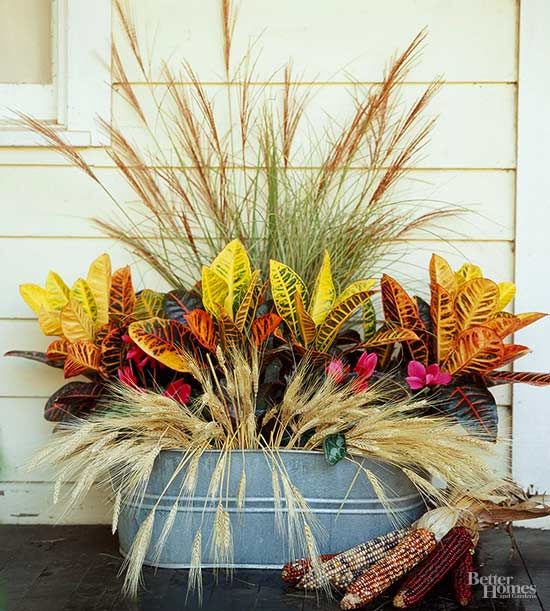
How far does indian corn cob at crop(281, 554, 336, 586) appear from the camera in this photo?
209 centimetres

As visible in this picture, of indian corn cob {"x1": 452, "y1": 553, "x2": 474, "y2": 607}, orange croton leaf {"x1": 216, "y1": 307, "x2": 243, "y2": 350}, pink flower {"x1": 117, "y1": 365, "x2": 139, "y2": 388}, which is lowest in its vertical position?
indian corn cob {"x1": 452, "y1": 553, "x2": 474, "y2": 607}

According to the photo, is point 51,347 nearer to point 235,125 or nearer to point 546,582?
point 235,125

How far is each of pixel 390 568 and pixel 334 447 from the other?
293 mm

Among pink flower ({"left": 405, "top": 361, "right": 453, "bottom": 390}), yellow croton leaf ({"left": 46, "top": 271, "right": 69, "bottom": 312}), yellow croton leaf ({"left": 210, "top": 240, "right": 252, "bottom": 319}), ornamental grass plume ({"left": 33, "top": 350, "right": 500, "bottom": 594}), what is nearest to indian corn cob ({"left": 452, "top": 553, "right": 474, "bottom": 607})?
ornamental grass plume ({"left": 33, "top": 350, "right": 500, "bottom": 594})

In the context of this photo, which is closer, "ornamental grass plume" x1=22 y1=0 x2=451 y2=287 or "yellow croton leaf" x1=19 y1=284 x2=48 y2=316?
"yellow croton leaf" x1=19 y1=284 x2=48 y2=316

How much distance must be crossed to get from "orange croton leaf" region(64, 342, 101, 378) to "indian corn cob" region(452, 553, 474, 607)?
98 cm

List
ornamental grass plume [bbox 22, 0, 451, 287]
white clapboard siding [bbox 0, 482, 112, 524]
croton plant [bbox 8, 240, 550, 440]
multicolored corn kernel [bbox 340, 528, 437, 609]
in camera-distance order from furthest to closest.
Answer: white clapboard siding [bbox 0, 482, 112, 524] < ornamental grass plume [bbox 22, 0, 451, 287] < croton plant [bbox 8, 240, 550, 440] < multicolored corn kernel [bbox 340, 528, 437, 609]

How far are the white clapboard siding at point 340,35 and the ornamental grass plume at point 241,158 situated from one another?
0.13 ft

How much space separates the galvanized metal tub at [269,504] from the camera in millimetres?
2162

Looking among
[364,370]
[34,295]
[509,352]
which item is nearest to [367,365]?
[364,370]

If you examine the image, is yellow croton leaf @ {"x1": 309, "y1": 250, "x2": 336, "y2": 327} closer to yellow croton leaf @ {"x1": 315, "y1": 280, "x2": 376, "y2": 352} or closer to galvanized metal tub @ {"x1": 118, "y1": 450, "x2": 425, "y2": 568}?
yellow croton leaf @ {"x1": 315, "y1": 280, "x2": 376, "y2": 352}

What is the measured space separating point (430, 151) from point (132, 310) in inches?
38.0

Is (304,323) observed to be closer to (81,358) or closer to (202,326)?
(202,326)

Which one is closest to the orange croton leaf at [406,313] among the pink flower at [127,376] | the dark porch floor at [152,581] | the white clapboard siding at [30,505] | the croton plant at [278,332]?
the croton plant at [278,332]
